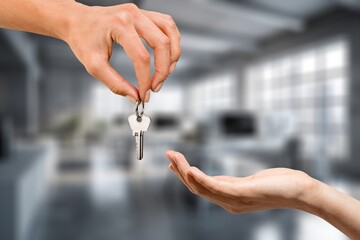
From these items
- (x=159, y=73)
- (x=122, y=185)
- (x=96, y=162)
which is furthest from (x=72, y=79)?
(x=159, y=73)

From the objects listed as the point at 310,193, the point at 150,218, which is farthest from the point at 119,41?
the point at 150,218

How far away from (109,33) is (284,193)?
0.36 m

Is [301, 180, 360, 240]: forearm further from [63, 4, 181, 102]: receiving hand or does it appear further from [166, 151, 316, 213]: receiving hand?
[63, 4, 181, 102]: receiving hand

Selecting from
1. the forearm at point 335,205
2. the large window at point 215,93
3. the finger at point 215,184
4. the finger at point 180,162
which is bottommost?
the forearm at point 335,205

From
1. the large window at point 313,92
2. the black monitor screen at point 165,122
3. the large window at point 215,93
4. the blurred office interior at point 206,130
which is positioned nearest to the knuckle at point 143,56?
the blurred office interior at point 206,130

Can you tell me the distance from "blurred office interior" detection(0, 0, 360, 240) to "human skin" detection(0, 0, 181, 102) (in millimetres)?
1757

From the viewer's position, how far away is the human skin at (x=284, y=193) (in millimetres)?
521

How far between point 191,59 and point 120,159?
3838mm

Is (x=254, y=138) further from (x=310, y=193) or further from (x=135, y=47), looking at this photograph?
(x=135, y=47)

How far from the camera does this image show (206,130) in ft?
14.0

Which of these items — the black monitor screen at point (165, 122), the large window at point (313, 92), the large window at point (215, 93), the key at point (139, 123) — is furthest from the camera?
the large window at point (215, 93)

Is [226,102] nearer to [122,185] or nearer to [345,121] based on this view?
[345,121]

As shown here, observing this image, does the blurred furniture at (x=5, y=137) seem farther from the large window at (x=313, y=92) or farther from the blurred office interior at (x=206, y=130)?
the large window at (x=313, y=92)

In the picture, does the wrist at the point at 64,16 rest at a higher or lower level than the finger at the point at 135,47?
higher
